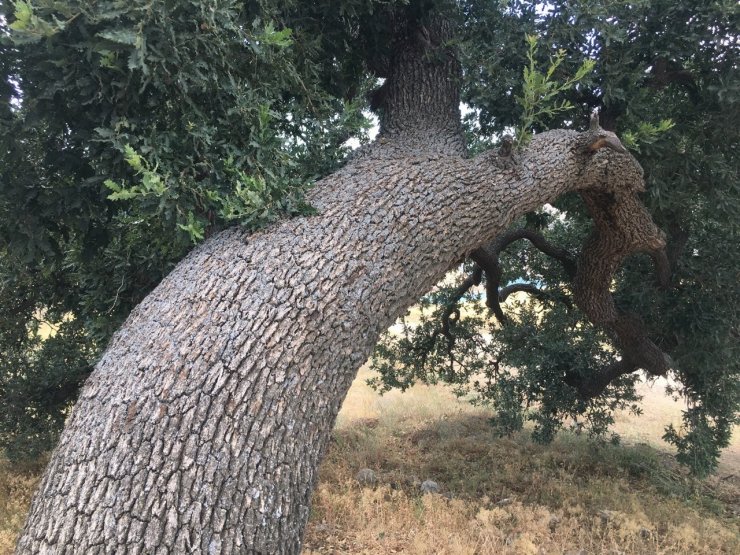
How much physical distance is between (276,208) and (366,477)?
16.4 feet

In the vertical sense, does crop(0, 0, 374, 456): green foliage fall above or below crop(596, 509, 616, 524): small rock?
above

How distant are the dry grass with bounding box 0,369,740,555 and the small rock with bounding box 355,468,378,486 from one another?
20 centimetres

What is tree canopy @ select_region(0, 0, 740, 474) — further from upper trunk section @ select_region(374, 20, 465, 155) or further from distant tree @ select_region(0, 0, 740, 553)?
upper trunk section @ select_region(374, 20, 465, 155)

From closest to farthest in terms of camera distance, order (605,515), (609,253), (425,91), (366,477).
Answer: (425,91) < (609,253) < (605,515) < (366,477)

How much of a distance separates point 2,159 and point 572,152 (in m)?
4.02

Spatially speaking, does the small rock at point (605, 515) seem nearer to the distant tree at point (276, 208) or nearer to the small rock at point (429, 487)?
the distant tree at point (276, 208)

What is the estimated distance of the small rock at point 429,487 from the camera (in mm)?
6460

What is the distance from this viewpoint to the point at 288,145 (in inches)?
131

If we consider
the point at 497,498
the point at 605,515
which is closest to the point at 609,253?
the point at 605,515

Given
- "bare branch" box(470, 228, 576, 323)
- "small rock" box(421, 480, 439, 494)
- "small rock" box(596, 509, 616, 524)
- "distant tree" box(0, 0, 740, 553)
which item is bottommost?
"small rock" box(596, 509, 616, 524)

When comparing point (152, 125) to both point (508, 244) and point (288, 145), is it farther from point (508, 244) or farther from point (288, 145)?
point (508, 244)

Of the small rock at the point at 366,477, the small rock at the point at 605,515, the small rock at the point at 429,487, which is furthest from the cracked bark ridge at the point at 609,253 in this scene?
the small rock at the point at 366,477

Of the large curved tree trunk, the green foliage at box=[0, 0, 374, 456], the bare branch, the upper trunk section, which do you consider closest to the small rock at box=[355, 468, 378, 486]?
the bare branch

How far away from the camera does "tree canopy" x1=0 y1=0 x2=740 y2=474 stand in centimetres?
276
